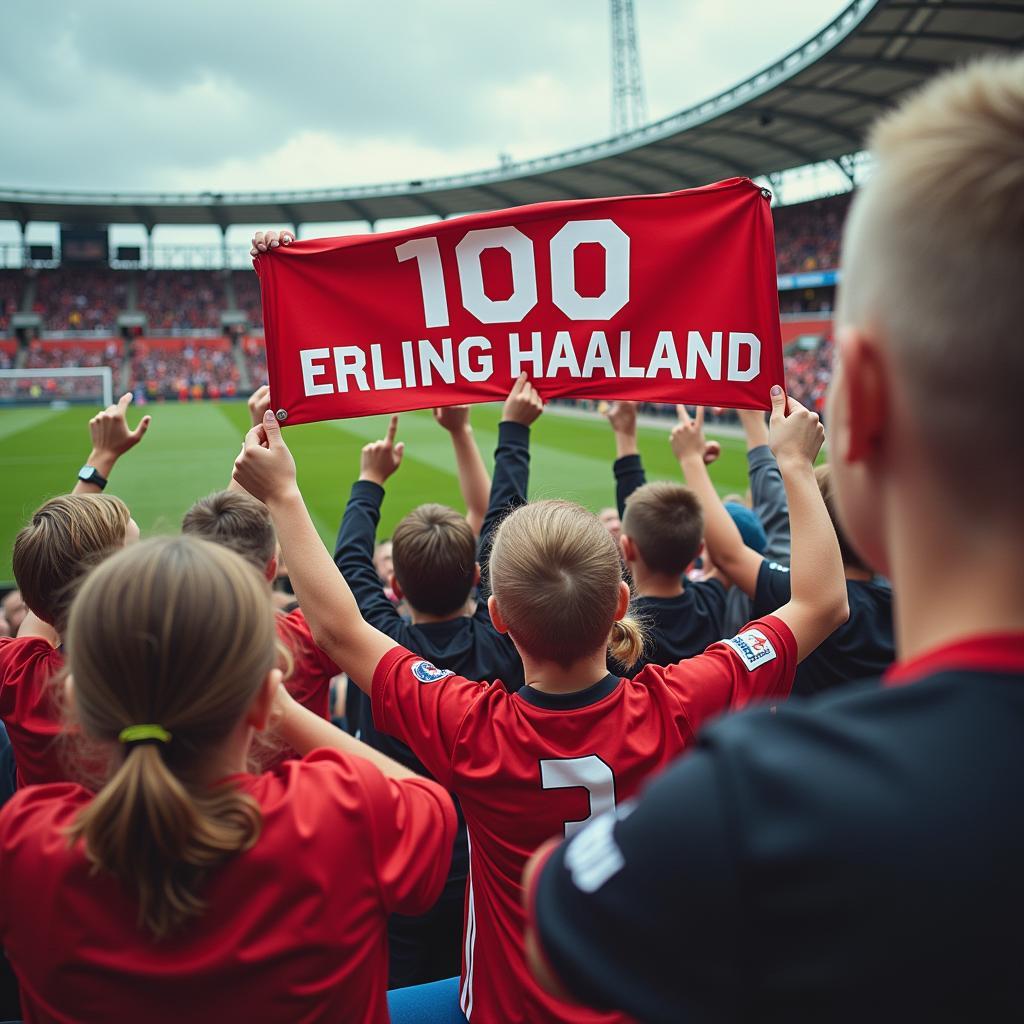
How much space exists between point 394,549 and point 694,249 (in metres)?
1.66

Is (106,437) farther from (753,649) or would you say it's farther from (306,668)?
(753,649)

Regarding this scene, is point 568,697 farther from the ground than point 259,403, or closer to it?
closer to it

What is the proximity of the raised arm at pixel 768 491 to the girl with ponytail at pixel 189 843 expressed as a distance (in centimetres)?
308

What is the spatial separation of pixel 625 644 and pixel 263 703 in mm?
1189

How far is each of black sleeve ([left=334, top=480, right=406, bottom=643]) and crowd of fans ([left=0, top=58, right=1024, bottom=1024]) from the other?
0.06 meters

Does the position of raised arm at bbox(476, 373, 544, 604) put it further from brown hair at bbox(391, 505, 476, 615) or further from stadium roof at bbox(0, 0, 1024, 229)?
stadium roof at bbox(0, 0, 1024, 229)

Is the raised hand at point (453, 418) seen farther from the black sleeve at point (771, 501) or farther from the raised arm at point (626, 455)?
the black sleeve at point (771, 501)

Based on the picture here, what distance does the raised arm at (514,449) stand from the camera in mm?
3016

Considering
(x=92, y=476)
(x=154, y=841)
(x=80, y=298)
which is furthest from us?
(x=80, y=298)

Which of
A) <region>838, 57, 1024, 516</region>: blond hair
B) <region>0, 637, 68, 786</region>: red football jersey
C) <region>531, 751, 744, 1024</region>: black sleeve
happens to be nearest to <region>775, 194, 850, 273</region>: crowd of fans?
<region>0, 637, 68, 786</region>: red football jersey

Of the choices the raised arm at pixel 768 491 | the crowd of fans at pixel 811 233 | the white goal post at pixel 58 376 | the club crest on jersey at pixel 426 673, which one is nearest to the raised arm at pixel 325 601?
the club crest on jersey at pixel 426 673

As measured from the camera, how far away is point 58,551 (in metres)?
2.33

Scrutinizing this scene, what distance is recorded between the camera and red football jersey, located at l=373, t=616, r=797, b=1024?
1705 millimetres

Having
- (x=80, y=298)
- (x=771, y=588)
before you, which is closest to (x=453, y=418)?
(x=771, y=588)
